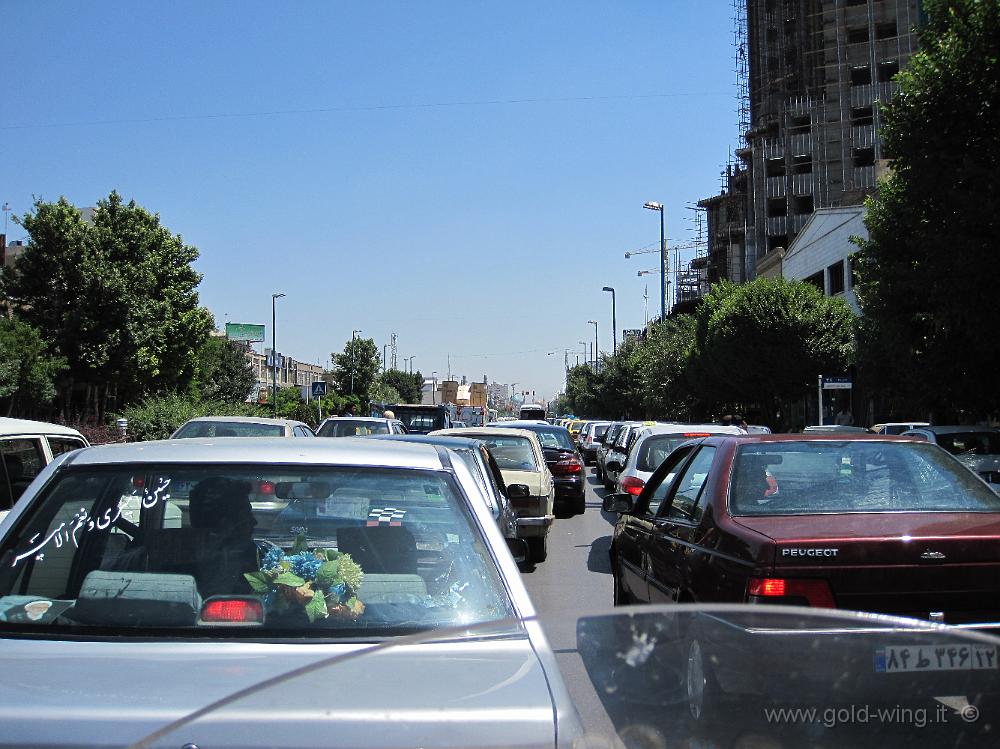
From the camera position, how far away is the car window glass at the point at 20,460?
23.9 ft

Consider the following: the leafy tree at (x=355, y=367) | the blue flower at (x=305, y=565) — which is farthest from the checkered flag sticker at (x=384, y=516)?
the leafy tree at (x=355, y=367)

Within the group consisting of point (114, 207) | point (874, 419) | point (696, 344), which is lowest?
point (874, 419)

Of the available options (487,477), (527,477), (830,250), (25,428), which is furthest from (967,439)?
(830,250)

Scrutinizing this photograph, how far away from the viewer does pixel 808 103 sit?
71.1 metres

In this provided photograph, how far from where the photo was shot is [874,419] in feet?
131

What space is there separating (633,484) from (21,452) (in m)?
7.58

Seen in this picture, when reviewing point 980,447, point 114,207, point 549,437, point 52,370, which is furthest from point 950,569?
point 114,207

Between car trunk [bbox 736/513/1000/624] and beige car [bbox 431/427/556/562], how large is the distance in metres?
6.31

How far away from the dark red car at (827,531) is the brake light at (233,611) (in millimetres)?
2481

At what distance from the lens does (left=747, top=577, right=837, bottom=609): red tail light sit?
4383 mm

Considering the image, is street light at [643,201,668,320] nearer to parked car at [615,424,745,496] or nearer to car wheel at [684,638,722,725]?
parked car at [615,424,745,496]

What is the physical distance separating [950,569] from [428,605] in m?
2.74

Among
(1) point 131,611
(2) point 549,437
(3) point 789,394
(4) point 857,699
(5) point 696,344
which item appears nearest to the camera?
(4) point 857,699

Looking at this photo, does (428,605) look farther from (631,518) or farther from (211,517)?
(631,518)
